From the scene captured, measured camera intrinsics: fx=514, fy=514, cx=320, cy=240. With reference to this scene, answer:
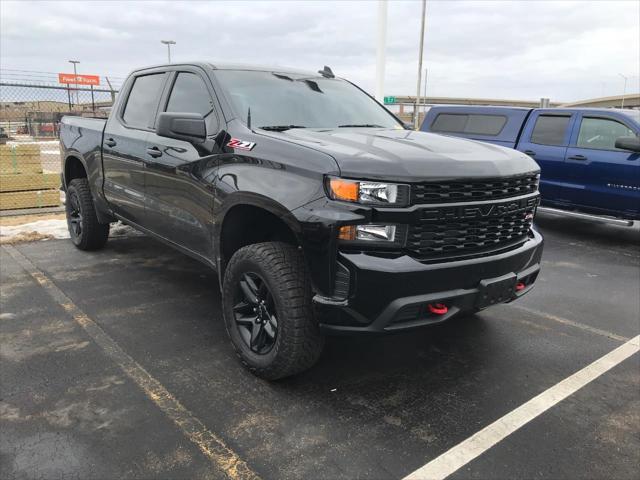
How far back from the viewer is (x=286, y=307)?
8.77ft

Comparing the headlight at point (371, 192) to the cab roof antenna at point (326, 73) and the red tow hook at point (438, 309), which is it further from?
the cab roof antenna at point (326, 73)

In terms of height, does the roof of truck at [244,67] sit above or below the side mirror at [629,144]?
above

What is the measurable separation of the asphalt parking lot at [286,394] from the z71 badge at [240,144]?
1.28m

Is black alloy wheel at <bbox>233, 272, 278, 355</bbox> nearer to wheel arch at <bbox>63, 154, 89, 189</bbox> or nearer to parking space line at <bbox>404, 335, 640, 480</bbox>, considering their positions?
parking space line at <bbox>404, 335, 640, 480</bbox>

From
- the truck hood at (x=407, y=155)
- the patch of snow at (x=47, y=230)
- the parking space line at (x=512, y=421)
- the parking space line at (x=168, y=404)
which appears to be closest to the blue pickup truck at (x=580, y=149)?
the parking space line at (x=512, y=421)

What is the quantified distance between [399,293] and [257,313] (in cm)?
93

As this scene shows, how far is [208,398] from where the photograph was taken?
Answer: 9.27ft

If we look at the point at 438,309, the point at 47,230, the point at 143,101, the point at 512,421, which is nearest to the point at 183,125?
the point at 143,101

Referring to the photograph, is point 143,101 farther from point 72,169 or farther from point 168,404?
point 168,404

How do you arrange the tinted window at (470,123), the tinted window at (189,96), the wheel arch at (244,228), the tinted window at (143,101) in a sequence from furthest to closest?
the tinted window at (470,123) → the tinted window at (143,101) → the tinted window at (189,96) → the wheel arch at (244,228)

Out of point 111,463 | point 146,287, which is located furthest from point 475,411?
point 146,287

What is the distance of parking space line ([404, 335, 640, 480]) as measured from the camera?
90.4 inches

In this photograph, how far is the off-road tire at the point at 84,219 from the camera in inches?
215

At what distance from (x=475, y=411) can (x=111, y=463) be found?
72.0 inches
